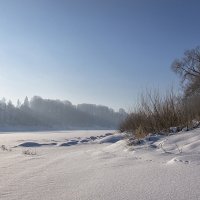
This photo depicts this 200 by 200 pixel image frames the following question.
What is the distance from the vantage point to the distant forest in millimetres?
77562

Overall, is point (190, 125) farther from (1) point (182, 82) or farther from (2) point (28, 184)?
(1) point (182, 82)

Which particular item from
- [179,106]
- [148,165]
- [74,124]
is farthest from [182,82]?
[74,124]

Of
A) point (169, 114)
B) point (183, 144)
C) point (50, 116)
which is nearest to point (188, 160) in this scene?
point (183, 144)

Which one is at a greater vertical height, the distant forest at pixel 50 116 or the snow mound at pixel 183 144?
the distant forest at pixel 50 116

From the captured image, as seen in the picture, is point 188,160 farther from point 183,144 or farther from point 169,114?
point 169,114

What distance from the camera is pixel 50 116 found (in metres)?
95.9

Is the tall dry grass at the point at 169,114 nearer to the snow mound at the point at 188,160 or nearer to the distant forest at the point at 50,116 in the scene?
the snow mound at the point at 188,160

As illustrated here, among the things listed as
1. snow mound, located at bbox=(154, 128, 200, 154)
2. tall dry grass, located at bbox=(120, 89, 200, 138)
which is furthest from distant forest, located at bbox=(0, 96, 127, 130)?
snow mound, located at bbox=(154, 128, 200, 154)

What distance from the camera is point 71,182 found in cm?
237

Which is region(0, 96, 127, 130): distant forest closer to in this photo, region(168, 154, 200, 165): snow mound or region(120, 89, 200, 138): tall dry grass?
region(120, 89, 200, 138): tall dry grass

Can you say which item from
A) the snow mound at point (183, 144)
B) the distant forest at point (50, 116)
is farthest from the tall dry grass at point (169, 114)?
the distant forest at point (50, 116)

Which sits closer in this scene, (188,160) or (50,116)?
(188,160)

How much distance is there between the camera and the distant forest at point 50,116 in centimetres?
7756

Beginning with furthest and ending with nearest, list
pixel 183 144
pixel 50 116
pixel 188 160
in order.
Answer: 1. pixel 50 116
2. pixel 183 144
3. pixel 188 160
